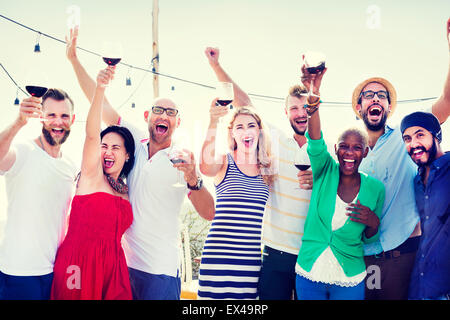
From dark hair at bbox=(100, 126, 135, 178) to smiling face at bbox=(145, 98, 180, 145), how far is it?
20cm

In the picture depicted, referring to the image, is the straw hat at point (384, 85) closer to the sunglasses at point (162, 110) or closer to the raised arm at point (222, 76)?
the raised arm at point (222, 76)

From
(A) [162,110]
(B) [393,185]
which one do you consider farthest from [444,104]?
(A) [162,110]

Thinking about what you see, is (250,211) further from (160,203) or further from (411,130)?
(411,130)

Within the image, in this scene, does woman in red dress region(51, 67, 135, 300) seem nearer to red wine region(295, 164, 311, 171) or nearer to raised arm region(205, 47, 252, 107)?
raised arm region(205, 47, 252, 107)

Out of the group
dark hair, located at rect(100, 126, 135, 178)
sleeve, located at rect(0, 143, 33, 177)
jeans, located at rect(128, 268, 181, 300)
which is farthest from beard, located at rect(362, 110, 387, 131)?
sleeve, located at rect(0, 143, 33, 177)

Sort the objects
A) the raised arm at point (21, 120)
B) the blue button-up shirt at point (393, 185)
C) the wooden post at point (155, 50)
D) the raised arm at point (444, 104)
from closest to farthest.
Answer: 1. the raised arm at point (21, 120)
2. the blue button-up shirt at point (393, 185)
3. the raised arm at point (444, 104)
4. the wooden post at point (155, 50)

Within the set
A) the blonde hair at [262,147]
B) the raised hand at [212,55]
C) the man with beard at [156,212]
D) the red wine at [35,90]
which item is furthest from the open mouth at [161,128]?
the red wine at [35,90]

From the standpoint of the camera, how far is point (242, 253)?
2.55m

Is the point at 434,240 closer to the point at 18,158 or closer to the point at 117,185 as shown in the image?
the point at 117,185

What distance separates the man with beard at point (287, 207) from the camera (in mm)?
2559

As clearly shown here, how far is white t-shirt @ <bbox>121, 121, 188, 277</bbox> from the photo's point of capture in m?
2.71

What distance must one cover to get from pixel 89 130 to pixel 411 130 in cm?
204

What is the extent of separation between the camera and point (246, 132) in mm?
2824
